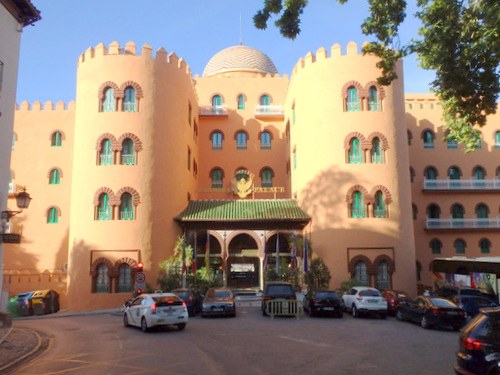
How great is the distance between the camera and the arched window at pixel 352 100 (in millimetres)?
27281

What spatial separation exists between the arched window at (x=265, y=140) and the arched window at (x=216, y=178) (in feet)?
13.9

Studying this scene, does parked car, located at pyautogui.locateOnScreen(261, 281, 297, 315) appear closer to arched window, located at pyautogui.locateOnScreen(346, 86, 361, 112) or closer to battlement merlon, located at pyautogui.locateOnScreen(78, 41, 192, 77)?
arched window, located at pyautogui.locateOnScreen(346, 86, 361, 112)

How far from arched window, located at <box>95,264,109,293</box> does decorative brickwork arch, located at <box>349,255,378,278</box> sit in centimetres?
1465

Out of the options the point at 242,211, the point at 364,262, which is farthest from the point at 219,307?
the point at 364,262

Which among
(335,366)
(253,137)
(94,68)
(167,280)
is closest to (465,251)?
(253,137)

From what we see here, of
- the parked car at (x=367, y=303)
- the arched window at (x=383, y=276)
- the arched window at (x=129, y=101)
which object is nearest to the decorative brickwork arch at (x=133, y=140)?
the arched window at (x=129, y=101)

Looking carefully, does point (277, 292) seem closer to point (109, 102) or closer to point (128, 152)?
point (128, 152)

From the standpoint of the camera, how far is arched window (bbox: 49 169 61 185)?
3288 centimetres

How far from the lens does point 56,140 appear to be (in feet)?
110

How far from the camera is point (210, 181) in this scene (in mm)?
36094

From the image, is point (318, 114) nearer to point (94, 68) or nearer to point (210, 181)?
point (210, 181)

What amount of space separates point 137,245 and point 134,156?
18.1 feet

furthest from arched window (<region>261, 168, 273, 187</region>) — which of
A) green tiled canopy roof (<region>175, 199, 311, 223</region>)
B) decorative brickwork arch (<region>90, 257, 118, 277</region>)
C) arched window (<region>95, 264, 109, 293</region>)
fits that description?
arched window (<region>95, 264, 109, 293</region>)

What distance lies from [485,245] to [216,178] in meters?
22.1
